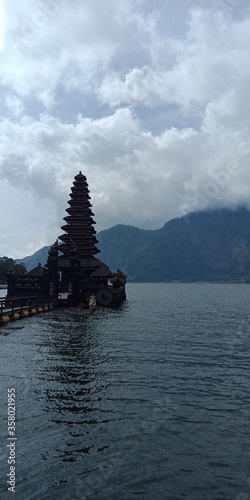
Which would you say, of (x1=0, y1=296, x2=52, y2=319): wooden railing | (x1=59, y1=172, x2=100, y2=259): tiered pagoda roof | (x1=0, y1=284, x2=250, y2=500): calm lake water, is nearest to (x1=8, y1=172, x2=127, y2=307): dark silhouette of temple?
(x1=59, y1=172, x2=100, y2=259): tiered pagoda roof

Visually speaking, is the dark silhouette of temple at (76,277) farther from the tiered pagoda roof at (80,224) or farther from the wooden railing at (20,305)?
the wooden railing at (20,305)

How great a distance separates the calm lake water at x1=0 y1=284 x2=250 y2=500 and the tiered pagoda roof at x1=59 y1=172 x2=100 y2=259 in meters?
49.9

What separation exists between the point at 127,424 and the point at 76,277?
40746 millimetres

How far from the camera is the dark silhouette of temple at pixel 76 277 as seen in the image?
5128cm

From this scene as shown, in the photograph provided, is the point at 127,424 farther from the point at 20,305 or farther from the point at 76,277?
the point at 76,277

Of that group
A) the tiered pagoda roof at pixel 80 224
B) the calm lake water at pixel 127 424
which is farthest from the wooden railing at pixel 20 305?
the tiered pagoda roof at pixel 80 224

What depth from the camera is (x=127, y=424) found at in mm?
9812

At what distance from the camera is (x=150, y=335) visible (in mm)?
27203

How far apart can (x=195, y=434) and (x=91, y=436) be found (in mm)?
2781

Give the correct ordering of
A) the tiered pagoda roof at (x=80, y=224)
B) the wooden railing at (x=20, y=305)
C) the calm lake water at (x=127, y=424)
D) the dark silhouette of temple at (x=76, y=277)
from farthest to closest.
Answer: the tiered pagoda roof at (x=80, y=224), the dark silhouette of temple at (x=76, y=277), the wooden railing at (x=20, y=305), the calm lake water at (x=127, y=424)

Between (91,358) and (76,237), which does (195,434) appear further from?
(76,237)

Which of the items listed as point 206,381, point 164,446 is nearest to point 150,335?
point 206,381

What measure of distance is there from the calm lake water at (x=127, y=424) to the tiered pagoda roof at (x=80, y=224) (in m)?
49.9

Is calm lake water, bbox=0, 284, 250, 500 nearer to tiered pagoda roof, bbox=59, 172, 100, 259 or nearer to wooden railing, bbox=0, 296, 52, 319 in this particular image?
wooden railing, bbox=0, 296, 52, 319
